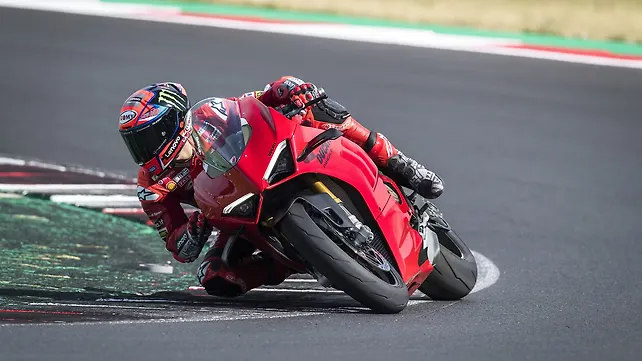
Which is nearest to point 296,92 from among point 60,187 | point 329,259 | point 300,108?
point 300,108

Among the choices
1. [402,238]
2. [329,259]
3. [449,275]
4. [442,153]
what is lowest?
[442,153]

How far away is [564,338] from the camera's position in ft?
16.7

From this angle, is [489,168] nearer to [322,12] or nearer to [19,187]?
[19,187]

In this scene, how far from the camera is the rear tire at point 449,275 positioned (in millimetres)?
6352

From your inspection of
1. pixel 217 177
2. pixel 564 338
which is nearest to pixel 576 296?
pixel 564 338

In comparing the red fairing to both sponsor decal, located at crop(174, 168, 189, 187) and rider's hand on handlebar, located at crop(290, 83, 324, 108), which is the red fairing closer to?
rider's hand on handlebar, located at crop(290, 83, 324, 108)

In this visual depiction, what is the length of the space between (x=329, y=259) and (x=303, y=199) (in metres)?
0.33

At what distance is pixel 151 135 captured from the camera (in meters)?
6.04

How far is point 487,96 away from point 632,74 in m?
2.00

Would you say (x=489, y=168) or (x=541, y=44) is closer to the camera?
(x=489, y=168)

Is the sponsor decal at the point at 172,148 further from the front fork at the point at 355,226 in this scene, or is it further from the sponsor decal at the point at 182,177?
the front fork at the point at 355,226

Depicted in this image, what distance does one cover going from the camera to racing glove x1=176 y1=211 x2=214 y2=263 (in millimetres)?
5871

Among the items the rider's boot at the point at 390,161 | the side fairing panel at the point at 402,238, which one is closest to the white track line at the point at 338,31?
the rider's boot at the point at 390,161

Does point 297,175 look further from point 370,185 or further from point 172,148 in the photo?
point 172,148
